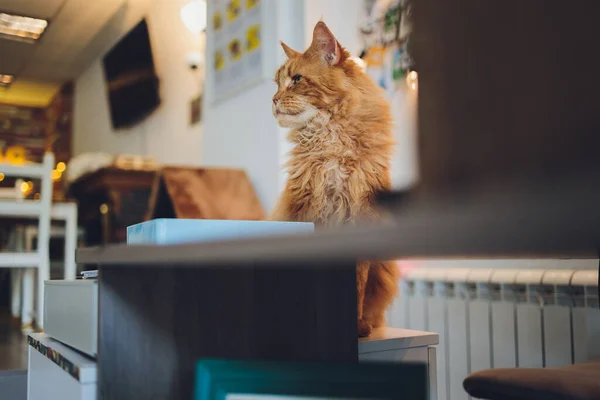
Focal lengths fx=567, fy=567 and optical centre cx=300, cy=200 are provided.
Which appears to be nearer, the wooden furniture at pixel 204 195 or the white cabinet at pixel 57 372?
the white cabinet at pixel 57 372

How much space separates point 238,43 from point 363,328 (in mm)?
1144

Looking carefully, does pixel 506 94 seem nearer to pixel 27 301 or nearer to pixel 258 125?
pixel 258 125

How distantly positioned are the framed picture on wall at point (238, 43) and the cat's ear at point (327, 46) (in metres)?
0.70

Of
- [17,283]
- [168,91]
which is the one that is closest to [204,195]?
[168,91]

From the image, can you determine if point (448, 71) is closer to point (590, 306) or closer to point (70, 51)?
point (590, 306)

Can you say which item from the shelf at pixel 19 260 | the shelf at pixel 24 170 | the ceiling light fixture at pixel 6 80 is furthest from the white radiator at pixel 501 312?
the ceiling light fixture at pixel 6 80

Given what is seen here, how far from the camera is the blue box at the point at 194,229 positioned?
0.61m

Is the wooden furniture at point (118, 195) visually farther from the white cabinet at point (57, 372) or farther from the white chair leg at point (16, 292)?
the white cabinet at point (57, 372)

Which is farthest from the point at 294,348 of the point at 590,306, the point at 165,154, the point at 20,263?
the point at 165,154

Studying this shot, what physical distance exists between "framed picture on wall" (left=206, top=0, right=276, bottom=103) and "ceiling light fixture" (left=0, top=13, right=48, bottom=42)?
2.84 m

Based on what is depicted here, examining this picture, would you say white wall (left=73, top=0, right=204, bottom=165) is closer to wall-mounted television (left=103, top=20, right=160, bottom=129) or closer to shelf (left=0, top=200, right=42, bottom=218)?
wall-mounted television (left=103, top=20, right=160, bottom=129)

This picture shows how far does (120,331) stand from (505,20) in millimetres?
582

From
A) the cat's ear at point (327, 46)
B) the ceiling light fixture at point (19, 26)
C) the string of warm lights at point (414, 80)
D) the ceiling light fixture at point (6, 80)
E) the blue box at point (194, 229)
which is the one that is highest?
the ceiling light fixture at point (19, 26)

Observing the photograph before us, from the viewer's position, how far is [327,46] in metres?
0.87
